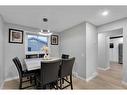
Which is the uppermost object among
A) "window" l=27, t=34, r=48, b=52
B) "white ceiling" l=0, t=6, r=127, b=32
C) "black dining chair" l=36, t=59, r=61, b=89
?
"white ceiling" l=0, t=6, r=127, b=32

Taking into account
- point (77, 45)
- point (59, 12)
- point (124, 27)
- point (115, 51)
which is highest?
point (59, 12)

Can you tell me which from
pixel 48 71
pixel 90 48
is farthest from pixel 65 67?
pixel 90 48

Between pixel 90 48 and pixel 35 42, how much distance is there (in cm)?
249

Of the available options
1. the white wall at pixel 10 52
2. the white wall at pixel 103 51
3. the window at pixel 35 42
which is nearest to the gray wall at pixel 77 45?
the window at pixel 35 42

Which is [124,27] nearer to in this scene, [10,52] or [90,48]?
[90,48]

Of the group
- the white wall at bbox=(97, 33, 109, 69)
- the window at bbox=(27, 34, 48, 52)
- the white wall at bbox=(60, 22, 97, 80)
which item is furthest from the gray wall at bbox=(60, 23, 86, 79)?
the white wall at bbox=(97, 33, 109, 69)

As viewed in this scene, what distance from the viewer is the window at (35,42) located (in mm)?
3881

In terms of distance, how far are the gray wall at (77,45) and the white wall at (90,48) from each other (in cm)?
12

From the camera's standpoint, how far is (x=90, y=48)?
11.2 ft

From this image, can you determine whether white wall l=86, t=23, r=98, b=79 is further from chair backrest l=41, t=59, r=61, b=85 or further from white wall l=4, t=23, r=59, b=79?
white wall l=4, t=23, r=59, b=79

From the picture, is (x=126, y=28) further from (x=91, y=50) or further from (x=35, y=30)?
(x=35, y=30)

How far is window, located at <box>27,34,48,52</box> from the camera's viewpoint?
3881 millimetres

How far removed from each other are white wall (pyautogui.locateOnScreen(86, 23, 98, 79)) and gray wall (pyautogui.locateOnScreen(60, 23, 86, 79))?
12cm

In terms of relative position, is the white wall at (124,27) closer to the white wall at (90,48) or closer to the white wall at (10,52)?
the white wall at (90,48)
